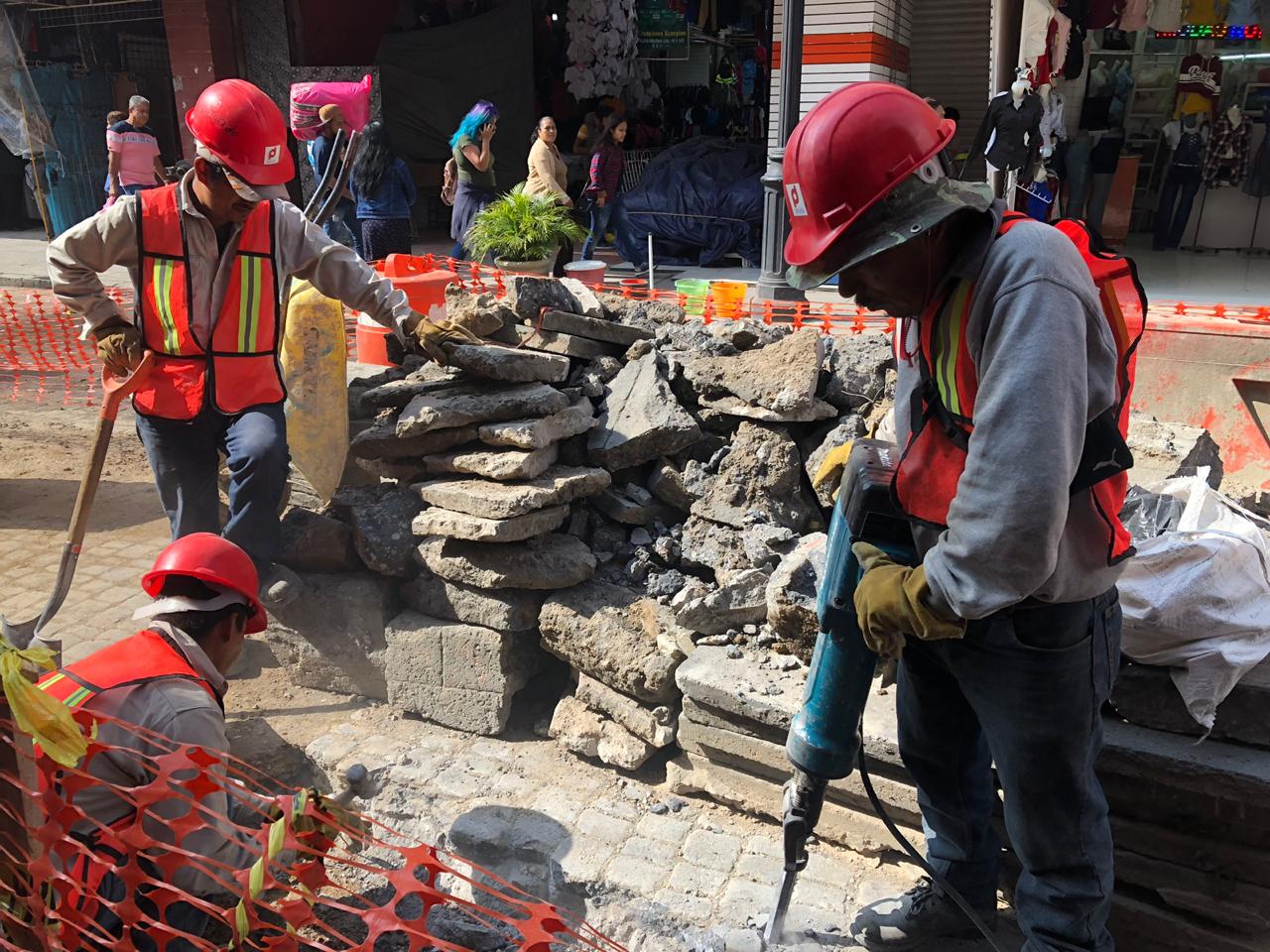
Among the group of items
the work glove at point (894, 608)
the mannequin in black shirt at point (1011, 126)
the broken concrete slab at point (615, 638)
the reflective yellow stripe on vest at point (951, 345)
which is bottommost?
the broken concrete slab at point (615, 638)

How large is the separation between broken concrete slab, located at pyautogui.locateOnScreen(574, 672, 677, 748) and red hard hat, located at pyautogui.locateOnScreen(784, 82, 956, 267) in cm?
219

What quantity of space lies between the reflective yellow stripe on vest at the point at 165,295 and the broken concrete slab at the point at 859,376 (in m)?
2.83

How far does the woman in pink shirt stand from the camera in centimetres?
1164

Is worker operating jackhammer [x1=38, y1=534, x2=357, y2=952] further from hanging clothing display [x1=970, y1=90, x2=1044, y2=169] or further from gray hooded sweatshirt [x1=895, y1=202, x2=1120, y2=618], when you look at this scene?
hanging clothing display [x1=970, y1=90, x2=1044, y2=169]

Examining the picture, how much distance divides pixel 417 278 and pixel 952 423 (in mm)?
4682

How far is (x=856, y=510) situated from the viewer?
236cm

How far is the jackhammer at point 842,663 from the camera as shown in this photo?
2338 mm

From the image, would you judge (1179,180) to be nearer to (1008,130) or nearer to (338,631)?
(1008,130)

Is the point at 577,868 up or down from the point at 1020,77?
down

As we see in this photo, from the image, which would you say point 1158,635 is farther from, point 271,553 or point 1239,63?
point 1239,63

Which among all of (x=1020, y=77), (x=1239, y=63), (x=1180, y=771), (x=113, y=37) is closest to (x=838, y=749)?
(x=1180, y=771)

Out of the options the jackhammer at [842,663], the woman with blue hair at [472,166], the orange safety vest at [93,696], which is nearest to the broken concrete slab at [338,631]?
the orange safety vest at [93,696]

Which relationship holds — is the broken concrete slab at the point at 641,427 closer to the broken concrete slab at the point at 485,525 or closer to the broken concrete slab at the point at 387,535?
the broken concrete slab at the point at 485,525

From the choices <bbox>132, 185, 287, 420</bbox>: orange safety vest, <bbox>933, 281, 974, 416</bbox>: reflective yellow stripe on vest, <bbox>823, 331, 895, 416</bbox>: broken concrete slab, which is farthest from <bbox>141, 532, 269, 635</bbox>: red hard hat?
<bbox>823, 331, 895, 416</bbox>: broken concrete slab
